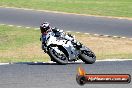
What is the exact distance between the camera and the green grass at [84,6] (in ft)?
112

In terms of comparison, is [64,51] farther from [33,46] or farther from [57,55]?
[33,46]

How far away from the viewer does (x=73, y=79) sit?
618 inches

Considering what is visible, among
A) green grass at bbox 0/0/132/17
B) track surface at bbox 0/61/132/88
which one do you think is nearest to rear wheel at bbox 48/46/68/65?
track surface at bbox 0/61/132/88

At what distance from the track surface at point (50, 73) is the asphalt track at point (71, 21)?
34.2ft

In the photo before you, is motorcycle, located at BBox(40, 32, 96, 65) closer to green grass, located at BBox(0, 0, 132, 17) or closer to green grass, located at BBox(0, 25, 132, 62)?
green grass, located at BBox(0, 25, 132, 62)

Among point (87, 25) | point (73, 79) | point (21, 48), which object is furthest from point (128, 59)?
point (87, 25)

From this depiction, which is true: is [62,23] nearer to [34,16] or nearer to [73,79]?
[34,16]

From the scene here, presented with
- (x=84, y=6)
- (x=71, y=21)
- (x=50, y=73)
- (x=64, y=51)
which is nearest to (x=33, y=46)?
(x=64, y=51)

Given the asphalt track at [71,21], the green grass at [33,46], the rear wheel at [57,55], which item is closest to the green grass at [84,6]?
the asphalt track at [71,21]

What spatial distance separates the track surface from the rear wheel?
22cm

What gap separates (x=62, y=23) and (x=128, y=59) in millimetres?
11724

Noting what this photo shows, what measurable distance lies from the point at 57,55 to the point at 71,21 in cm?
1332

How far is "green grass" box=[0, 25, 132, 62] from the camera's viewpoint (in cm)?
2132

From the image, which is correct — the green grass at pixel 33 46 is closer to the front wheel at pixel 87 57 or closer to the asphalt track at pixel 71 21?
the asphalt track at pixel 71 21
